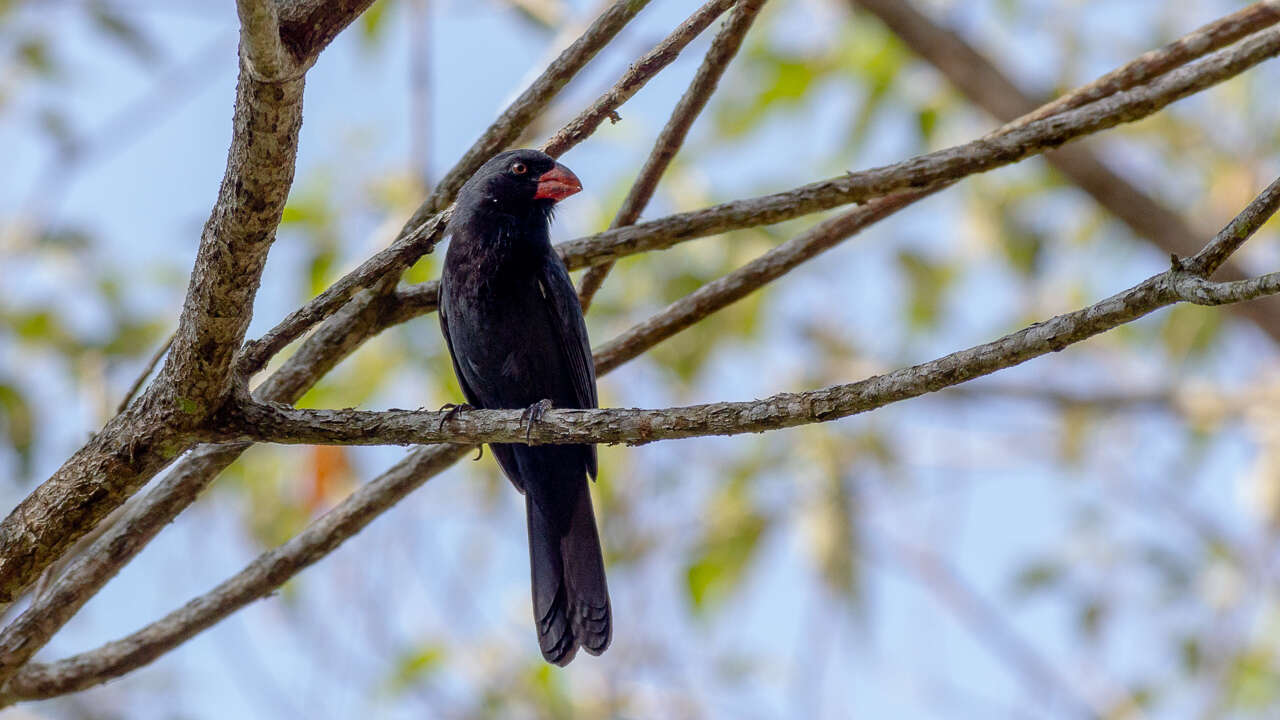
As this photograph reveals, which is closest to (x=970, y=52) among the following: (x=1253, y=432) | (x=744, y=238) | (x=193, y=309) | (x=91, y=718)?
(x=744, y=238)

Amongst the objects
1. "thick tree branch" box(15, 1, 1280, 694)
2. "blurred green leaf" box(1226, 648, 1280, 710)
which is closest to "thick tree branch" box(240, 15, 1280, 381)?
"thick tree branch" box(15, 1, 1280, 694)

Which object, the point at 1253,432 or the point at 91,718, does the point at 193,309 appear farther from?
the point at 1253,432

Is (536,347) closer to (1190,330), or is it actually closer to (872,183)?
(872,183)

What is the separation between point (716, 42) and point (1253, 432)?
189 inches

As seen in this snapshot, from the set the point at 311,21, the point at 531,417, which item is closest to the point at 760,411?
the point at 531,417

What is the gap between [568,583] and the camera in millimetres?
4043

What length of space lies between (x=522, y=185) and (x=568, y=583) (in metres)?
1.45

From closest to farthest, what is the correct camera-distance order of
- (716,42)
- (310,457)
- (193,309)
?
(193,309)
(716,42)
(310,457)

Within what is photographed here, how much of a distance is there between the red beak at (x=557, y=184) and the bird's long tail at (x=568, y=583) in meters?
1.07

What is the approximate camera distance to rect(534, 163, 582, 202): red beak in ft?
13.9

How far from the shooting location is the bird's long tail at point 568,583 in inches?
153

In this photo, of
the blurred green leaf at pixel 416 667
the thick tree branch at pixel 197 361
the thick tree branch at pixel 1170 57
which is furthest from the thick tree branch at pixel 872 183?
the blurred green leaf at pixel 416 667

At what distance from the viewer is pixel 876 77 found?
5641mm

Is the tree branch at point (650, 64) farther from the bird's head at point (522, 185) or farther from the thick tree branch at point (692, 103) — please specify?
the bird's head at point (522, 185)
